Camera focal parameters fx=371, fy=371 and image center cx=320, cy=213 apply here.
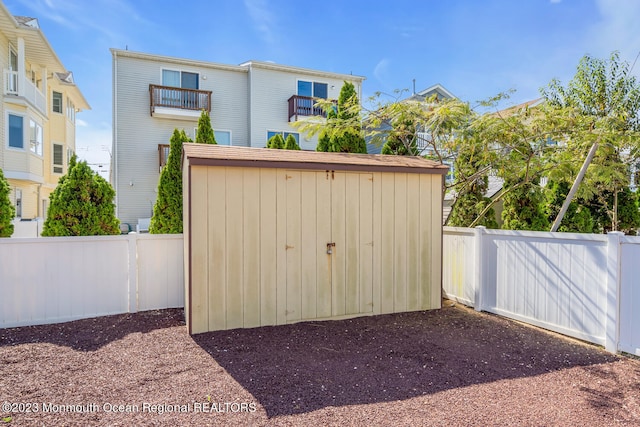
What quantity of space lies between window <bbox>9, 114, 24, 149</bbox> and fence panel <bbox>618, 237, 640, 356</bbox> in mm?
16863

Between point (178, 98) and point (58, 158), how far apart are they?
7.78 meters

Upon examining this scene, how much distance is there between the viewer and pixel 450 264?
6.42 metres

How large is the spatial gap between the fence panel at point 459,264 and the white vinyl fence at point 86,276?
14.5 feet

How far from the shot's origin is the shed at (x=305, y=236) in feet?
15.3

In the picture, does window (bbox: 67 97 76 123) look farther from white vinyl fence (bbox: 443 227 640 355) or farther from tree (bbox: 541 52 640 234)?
tree (bbox: 541 52 640 234)

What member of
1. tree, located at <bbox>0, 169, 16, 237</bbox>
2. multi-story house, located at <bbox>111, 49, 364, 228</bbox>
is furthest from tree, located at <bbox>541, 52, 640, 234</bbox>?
tree, located at <bbox>0, 169, 16, 237</bbox>

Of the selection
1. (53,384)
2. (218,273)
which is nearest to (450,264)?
(218,273)

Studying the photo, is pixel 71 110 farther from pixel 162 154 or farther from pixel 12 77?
pixel 162 154

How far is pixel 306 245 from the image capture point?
16.8 feet

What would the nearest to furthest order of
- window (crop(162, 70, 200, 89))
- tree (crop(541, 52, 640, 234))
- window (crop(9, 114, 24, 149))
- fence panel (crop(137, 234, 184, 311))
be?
fence panel (crop(137, 234, 184, 311)) → tree (crop(541, 52, 640, 234)) → window (crop(9, 114, 24, 149)) → window (crop(162, 70, 200, 89))

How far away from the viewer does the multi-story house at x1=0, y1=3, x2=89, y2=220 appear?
491 inches

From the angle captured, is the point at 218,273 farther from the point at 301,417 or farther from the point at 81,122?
the point at 81,122

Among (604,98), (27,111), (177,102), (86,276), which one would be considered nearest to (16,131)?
(27,111)

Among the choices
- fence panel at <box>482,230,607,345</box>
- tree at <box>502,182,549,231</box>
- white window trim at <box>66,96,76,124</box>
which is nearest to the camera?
fence panel at <box>482,230,607,345</box>
